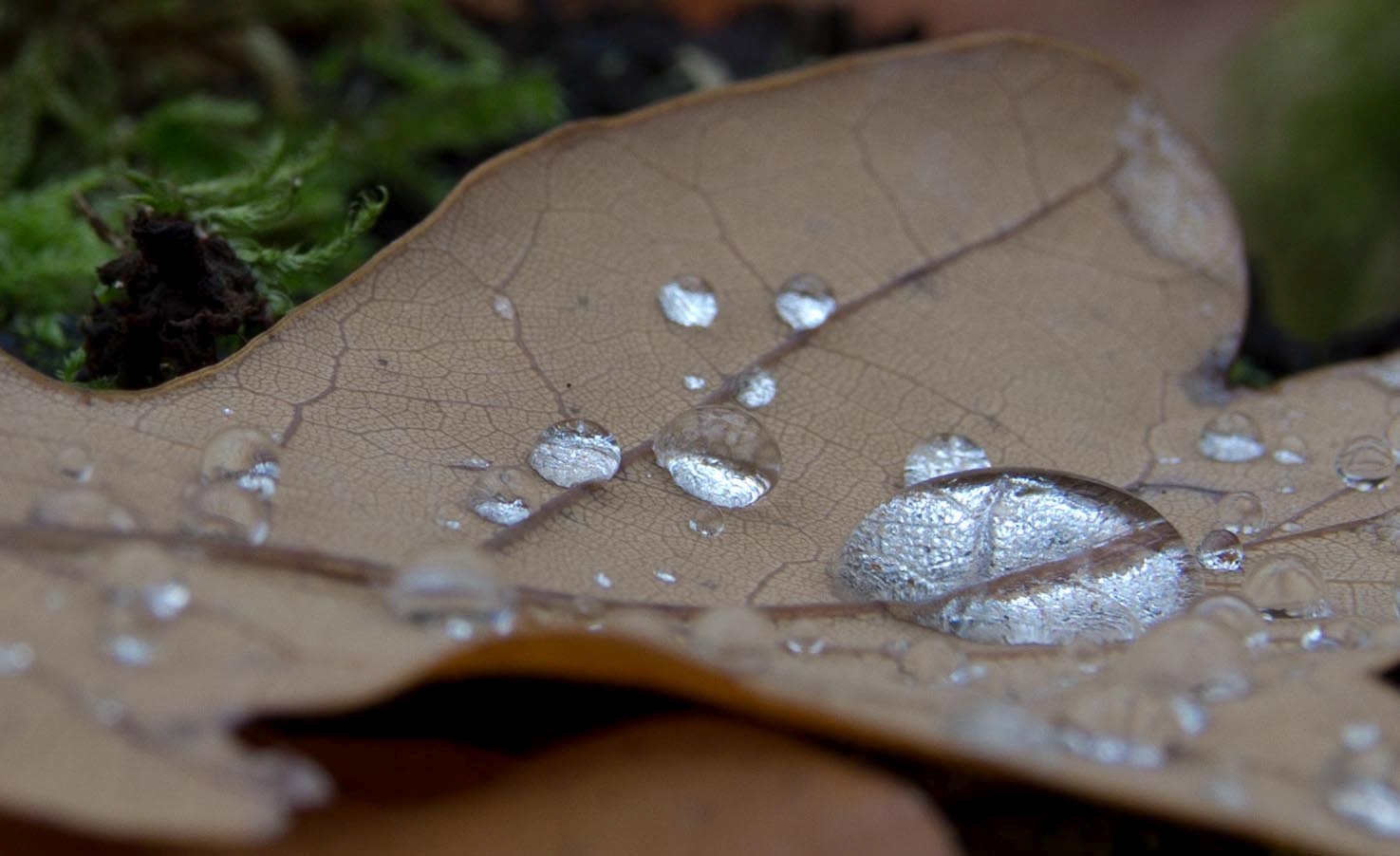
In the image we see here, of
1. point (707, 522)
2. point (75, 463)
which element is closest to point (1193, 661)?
point (707, 522)

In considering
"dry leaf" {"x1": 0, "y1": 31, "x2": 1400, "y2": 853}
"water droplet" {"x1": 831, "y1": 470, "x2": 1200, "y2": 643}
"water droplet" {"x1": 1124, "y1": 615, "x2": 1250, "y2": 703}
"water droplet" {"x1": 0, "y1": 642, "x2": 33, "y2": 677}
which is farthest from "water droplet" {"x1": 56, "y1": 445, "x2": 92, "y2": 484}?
"water droplet" {"x1": 1124, "y1": 615, "x2": 1250, "y2": 703}

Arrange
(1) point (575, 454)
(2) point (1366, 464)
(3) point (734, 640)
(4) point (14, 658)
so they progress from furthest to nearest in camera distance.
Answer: (2) point (1366, 464) < (1) point (575, 454) < (3) point (734, 640) < (4) point (14, 658)

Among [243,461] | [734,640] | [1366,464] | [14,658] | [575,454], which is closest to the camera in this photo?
[14,658]

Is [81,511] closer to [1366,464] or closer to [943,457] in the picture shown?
[943,457]

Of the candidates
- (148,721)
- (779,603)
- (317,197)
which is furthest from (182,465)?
(317,197)

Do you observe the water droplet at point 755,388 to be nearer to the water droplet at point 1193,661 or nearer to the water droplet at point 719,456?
the water droplet at point 719,456

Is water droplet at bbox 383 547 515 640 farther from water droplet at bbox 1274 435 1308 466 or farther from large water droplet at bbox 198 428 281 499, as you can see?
water droplet at bbox 1274 435 1308 466

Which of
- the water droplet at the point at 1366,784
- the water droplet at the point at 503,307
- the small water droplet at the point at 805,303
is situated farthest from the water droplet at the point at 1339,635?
the water droplet at the point at 503,307

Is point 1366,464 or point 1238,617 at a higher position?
point 1366,464
